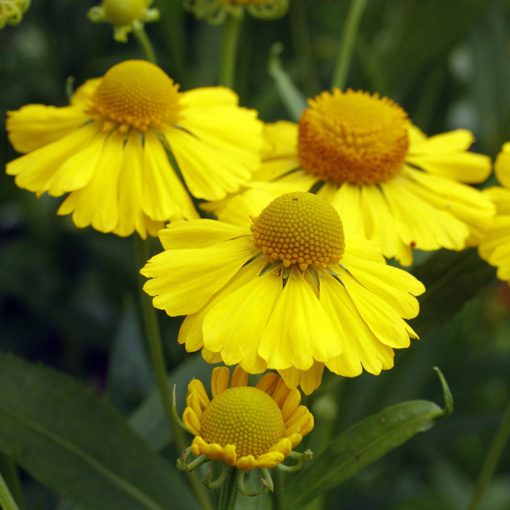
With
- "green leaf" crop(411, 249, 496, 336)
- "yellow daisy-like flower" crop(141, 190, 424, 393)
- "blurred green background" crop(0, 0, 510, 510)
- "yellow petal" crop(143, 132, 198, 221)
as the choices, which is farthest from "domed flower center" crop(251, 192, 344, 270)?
"blurred green background" crop(0, 0, 510, 510)

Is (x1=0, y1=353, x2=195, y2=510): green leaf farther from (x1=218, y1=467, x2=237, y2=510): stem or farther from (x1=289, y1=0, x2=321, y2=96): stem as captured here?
(x1=289, y1=0, x2=321, y2=96): stem

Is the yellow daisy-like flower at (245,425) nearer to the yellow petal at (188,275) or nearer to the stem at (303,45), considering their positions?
the yellow petal at (188,275)

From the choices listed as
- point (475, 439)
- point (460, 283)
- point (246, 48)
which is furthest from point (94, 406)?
point (475, 439)

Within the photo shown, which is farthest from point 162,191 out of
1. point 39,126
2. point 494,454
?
point 494,454

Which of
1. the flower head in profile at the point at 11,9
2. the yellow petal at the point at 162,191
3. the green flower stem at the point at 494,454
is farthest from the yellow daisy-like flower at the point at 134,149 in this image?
the green flower stem at the point at 494,454

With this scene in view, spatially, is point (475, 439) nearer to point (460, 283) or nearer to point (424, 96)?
point (424, 96)

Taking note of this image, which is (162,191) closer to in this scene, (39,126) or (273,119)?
(39,126)

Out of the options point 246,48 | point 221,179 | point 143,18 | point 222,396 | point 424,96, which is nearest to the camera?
point 222,396
